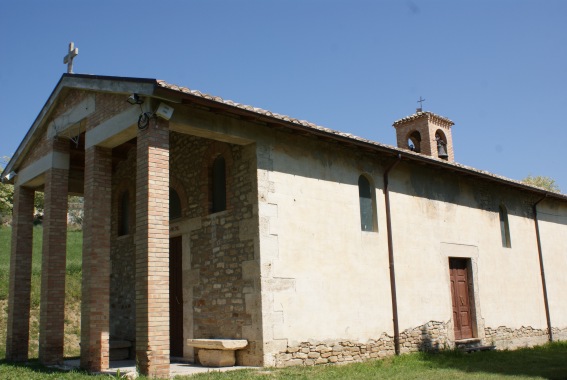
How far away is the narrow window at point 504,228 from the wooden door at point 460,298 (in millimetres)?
2326

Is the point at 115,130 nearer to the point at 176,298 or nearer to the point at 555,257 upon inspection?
the point at 176,298

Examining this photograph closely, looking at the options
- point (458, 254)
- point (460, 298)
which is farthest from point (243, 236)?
point (460, 298)

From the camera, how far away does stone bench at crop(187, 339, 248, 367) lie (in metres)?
9.26

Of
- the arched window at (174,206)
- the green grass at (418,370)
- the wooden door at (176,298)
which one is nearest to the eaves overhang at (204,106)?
the arched window at (174,206)

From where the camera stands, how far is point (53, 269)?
10703 millimetres

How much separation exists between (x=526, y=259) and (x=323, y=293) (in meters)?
8.40

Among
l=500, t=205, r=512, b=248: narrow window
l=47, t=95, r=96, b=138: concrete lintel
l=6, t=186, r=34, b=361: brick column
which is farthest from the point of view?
l=500, t=205, r=512, b=248: narrow window

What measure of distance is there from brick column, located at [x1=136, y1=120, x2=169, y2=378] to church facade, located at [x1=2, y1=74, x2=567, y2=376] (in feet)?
0.07

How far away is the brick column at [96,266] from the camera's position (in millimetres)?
9266

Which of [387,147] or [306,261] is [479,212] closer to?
[387,147]

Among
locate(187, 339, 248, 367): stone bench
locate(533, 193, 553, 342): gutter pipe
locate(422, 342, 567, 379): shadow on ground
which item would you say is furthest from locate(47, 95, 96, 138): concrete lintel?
locate(533, 193, 553, 342): gutter pipe

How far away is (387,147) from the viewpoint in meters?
11.7

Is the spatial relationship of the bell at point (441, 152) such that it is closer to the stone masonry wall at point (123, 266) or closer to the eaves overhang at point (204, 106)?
the eaves overhang at point (204, 106)

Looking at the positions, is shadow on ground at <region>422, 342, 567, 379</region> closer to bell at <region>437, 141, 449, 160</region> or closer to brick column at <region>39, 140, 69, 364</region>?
bell at <region>437, 141, 449, 160</region>
